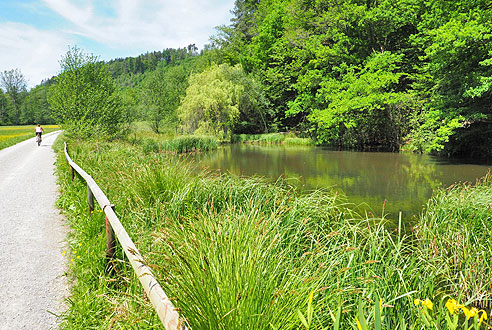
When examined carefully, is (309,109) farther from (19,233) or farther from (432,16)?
(19,233)

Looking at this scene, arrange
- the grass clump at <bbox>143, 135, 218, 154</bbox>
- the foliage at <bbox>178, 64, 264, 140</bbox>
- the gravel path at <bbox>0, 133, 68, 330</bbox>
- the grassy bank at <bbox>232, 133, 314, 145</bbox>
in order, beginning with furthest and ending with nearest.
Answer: the grassy bank at <bbox>232, 133, 314, 145</bbox> → the foliage at <bbox>178, 64, 264, 140</bbox> → the grass clump at <bbox>143, 135, 218, 154</bbox> → the gravel path at <bbox>0, 133, 68, 330</bbox>

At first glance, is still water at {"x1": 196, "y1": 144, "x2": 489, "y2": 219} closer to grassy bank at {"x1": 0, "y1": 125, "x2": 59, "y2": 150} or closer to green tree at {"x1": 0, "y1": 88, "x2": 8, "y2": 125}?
grassy bank at {"x1": 0, "y1": 125, "x2": 59, "y2": 150}

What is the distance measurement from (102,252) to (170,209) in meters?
1.35

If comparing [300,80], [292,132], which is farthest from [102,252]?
[292,132]

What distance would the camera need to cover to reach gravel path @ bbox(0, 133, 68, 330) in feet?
9.14

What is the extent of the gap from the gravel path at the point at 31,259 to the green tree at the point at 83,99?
1391 cm

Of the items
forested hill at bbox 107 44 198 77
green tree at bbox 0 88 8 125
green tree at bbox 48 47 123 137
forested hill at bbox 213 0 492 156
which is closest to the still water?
forested hill at bbox 213 0 492 156

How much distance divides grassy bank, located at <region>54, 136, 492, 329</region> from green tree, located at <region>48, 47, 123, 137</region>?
14.4 meters

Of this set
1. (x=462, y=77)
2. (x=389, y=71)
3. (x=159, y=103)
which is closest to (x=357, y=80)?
(x=389, y=71)

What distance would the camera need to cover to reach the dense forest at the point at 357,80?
16234 millimetres

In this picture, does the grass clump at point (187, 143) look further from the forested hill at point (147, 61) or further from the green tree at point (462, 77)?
the forested hill at point (147, 61)

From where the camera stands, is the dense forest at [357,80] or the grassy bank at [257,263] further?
the dense forest at [357,80]

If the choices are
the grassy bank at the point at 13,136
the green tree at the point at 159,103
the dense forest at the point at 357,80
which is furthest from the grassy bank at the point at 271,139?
the grassy bank at the point at 13,136

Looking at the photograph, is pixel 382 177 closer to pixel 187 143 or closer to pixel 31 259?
pixel 31 259
